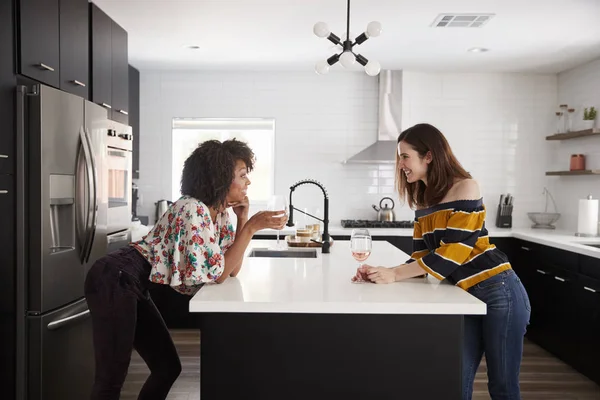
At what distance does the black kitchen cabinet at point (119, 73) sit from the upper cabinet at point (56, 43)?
Result: 0.46m

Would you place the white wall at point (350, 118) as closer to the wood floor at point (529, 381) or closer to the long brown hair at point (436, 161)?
the wood floor at point (529, 381)

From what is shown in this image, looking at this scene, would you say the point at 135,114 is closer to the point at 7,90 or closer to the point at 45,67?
the point at 45,67

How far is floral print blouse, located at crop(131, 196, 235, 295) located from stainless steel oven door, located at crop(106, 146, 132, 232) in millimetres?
1583

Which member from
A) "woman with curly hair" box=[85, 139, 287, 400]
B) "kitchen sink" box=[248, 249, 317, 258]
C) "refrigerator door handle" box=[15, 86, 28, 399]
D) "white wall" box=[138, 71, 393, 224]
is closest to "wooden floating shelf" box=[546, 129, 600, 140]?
"white wall" box=[138, 71, 393, 224]

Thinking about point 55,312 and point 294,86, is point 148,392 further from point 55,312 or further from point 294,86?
point 294,86

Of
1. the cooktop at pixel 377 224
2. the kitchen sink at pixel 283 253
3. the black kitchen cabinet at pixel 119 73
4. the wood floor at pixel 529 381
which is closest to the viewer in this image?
the kitchen sink at pixel 283 253

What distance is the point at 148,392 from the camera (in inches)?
92.0

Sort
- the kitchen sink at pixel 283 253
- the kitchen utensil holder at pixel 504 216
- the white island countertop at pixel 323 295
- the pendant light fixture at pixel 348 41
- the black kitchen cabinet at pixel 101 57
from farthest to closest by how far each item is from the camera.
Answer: the kitchen utensil holder at pixel 504 216 → the black kitchen cabinet at pixel 101 57 → the kitchen sink at pixel 283 253 → the pendant light fixture at pixel 348 41 → the white island countertop at pixel 323 295

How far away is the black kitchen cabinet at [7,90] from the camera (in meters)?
2.55

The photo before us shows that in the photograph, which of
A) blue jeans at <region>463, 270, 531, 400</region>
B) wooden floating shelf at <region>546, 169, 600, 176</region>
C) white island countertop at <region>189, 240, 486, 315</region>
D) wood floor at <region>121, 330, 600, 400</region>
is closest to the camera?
white island countertop at <region>189, 240, 486, 315</region>

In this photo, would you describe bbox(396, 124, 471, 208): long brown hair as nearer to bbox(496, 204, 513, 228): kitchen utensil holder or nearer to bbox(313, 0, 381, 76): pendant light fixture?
bbox(313, 0, 381, 76): pendant light fixture

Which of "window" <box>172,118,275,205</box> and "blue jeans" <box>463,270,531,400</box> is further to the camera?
"window" <box>172,118,275,205</box>

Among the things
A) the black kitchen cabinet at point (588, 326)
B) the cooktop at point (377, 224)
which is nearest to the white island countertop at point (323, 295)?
the black kitchen cabinet at point (588, 326)

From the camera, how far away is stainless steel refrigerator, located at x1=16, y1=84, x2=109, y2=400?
8.89 ft
